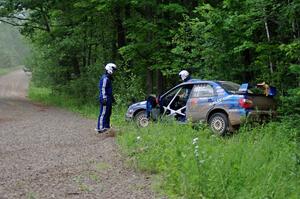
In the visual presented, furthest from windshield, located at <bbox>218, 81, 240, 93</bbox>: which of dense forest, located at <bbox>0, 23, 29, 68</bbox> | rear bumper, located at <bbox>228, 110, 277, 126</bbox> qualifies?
dense forest, located at <bbox>0, 23, 29, 68</bbox>

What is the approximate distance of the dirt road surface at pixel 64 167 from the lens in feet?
26.0

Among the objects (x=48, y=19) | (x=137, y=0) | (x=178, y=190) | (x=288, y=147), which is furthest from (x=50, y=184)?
(x=48, y=19)

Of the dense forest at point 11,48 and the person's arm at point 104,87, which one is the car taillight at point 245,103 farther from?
the dense forest at point 11,48

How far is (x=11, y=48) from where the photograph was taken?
403 ft

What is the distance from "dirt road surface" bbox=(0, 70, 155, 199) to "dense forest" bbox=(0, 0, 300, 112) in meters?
5.17

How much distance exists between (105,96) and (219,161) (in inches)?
283

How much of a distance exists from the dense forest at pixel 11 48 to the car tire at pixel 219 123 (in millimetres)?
97821

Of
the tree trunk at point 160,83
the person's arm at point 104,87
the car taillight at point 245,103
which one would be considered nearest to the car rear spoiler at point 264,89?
the car taillight at point 245,103

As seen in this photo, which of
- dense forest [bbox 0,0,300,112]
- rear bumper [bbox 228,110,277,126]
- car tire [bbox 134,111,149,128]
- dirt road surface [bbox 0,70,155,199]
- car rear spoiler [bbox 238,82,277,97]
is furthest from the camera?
dense forest [bbox 0,0,300,112]

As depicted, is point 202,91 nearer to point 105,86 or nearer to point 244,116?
point 244,116

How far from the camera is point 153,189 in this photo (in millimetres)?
7863

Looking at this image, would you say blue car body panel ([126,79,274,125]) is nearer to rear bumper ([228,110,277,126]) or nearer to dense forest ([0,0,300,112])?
rear bumper ([228,110,277,126])

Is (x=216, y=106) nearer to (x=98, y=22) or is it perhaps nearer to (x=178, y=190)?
(x=178, y=190)

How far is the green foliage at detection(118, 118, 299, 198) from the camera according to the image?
276 inches
